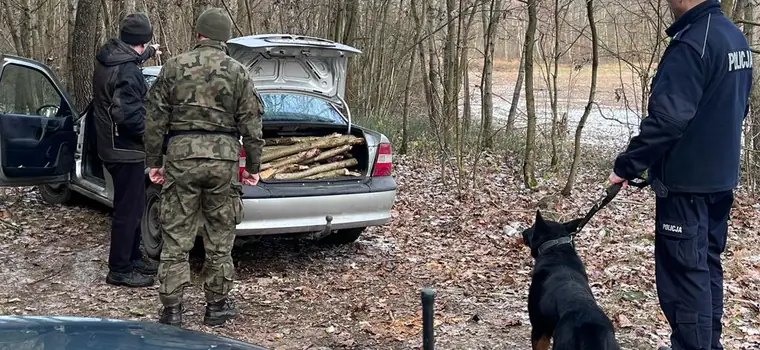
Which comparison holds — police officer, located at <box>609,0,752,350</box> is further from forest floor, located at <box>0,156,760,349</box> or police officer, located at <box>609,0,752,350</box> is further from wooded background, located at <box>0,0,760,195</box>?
wooded background, located at <box>0,0,760,195</box>

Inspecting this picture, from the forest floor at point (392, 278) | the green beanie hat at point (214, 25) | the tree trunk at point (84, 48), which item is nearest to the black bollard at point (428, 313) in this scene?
the forest floor at point (392, 278)

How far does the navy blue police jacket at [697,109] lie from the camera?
3541 mm

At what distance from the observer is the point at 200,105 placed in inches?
183

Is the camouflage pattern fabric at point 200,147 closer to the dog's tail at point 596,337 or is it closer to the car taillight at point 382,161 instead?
the car taillight at point 382,161

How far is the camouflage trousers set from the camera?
4699 mm

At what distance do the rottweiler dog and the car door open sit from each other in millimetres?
4832

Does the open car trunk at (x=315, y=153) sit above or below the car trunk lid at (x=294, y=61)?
below

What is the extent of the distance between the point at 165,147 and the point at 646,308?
12.6 ft

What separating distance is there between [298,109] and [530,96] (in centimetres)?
416

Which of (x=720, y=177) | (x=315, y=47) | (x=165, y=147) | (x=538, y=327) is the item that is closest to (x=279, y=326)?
(x=165, y=147)

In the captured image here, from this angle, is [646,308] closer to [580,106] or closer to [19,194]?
[19,194]

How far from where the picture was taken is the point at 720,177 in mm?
3641

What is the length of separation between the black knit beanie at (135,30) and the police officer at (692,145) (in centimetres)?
381

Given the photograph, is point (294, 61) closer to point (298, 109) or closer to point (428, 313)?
point (298, 109)
